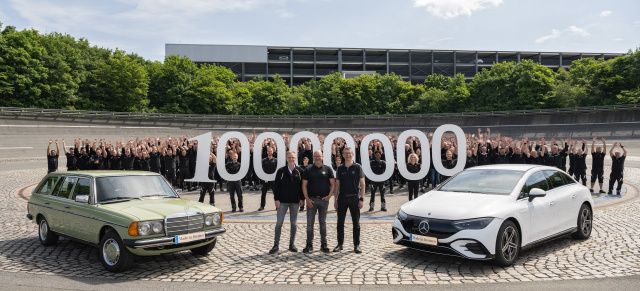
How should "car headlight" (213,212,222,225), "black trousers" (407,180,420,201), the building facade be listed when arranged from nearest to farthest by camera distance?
"car headlight" (213,212,222,225), "black trousers" (407,180,420,201), the building facade

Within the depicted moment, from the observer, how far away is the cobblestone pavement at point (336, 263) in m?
6.68

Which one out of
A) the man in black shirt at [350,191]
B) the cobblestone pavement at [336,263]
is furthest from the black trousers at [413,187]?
the man in black shirt at [350,191]

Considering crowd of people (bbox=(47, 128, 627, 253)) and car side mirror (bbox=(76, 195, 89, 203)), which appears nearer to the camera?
car side mirror (bbox=(76, 195, 89, 203))

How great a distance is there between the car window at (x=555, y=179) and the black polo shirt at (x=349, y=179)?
3800 millimetres

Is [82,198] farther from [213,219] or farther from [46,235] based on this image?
[213,219]

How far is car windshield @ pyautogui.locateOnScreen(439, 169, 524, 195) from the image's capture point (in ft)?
26.2

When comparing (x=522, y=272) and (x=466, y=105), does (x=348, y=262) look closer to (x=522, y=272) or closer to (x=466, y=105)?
(x=522, y=272)

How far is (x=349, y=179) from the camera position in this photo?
8.16m

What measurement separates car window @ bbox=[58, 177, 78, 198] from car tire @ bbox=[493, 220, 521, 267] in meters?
7.70

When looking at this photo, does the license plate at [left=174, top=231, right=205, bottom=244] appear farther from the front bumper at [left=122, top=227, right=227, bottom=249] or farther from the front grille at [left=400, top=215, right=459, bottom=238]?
the front grille at [left=400, top=215, right=459, bottom=238]

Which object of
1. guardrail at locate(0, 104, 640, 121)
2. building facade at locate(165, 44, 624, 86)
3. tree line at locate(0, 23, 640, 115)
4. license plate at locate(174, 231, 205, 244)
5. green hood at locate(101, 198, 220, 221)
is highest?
building facade at locate(165, 44, 624, 86)

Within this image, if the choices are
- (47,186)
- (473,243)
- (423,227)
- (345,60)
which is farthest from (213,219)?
(345,60)

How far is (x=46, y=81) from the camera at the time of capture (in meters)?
55.6

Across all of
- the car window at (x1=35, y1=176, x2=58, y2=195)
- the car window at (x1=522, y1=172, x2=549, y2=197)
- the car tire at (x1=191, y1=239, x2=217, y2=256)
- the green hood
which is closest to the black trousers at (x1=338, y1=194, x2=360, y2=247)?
the green hood
